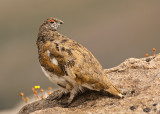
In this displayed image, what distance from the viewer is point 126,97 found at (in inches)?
197

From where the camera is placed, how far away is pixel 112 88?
16.5 ft

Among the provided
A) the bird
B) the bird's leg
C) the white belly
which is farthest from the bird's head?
the bird's leg

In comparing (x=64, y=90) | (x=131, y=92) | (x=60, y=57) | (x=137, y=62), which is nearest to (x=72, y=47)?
(x=60, y=57)

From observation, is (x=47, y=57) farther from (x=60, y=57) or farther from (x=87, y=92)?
(x=87, y=92)

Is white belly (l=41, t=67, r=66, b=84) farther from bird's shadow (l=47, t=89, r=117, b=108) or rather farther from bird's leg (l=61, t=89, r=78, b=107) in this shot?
bird's shadow (l=47, t=89, r=117, b=108)

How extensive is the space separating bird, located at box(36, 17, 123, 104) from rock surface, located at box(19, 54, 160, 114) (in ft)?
0.60

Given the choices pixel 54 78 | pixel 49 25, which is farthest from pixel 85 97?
pixel 49 25

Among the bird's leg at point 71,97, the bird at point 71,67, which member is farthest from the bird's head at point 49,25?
the bird's leg at point 71,97

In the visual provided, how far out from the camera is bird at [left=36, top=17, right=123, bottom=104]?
4785 mm

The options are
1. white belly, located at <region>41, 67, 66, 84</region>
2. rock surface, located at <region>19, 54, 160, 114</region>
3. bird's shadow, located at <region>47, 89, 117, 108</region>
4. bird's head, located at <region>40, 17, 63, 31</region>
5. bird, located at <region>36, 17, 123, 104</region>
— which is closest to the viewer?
rock surface, located at <region>19, 54, 160, 114</region>

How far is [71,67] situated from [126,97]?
948mm

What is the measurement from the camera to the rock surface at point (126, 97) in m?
4.61

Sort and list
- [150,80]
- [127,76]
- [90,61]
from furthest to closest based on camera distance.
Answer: [127,76] < [150,80] < [90,61]

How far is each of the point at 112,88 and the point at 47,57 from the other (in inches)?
41.8
